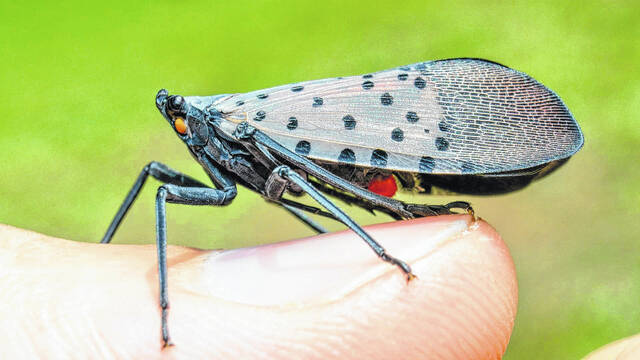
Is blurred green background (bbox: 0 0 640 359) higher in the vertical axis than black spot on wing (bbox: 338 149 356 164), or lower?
higher

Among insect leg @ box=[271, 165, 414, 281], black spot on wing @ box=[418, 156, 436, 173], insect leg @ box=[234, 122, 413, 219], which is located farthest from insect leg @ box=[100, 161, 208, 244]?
black spot on wing @ box=[418, 156, 436, 173]

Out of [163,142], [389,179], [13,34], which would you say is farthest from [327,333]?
[13,34]

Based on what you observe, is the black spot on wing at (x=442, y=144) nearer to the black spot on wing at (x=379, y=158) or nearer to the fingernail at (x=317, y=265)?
the black spot on wing at (x=379, y=158)

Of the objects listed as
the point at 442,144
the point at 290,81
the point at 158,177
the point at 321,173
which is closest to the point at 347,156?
the point at 321,173

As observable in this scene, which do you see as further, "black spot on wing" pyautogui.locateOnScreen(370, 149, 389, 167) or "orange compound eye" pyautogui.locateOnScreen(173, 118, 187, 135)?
"orange compound eye" pyautogui.locateOnScreen(173, 118, 187, 135)

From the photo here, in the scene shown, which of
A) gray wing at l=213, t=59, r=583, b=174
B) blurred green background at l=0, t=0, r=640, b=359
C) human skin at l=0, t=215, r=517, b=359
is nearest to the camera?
human skin at l=0, t=215, r=517, b=359

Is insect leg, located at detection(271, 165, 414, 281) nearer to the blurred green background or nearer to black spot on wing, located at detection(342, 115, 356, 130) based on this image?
black spot on wing, located at detection(342, 115, 356, 130)

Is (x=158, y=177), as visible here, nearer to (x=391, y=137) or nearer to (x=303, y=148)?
(x=303, y=148)

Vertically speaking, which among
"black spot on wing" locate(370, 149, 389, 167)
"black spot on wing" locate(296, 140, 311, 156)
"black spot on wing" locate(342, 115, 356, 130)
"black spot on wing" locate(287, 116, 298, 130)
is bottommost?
"black spot on wing" locate(296, 140, 311, 156)
